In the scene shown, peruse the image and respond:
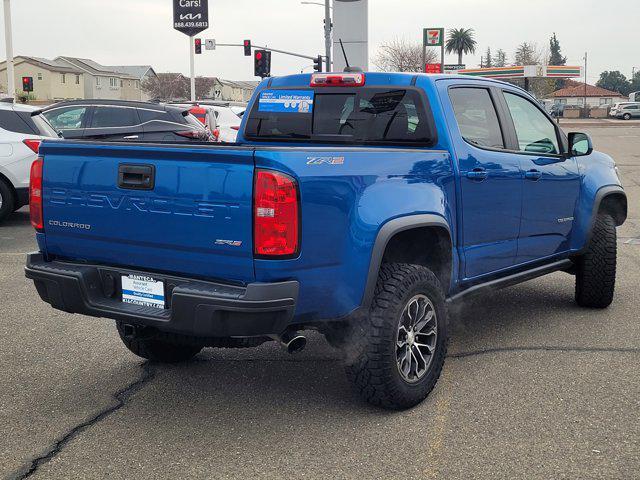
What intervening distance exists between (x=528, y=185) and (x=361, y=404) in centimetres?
210

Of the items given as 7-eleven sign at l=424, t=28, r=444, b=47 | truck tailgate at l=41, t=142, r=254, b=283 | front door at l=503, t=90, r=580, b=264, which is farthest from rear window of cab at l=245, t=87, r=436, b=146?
7-eleven sign at l=424, t=28, r=444, b=47

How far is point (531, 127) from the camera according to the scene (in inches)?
234

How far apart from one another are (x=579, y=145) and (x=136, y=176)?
370 centimetres

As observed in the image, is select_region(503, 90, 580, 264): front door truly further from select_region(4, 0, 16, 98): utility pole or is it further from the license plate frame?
select_region(4, 0, 16, 98): utility pole

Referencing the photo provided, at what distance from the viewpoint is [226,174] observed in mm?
3730

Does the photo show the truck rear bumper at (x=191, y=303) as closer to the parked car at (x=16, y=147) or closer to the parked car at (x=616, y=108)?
the parked car at (x=16, y=147)

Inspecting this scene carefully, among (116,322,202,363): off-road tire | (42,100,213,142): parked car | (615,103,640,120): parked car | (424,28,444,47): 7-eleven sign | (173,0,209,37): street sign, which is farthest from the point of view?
(615,103,640,120): parked car

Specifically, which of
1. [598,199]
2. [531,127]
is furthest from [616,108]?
[531,127]

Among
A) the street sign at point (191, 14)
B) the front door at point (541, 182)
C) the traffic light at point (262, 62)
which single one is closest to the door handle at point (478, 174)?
the front door at point (541, 182)

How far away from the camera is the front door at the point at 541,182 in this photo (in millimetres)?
5652

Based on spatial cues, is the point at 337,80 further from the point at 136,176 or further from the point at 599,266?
the point at 599,266

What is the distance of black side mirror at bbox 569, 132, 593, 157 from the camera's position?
6.20 m

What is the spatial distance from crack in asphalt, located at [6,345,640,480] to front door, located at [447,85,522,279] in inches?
23.3

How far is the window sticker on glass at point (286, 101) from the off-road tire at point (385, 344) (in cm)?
157
